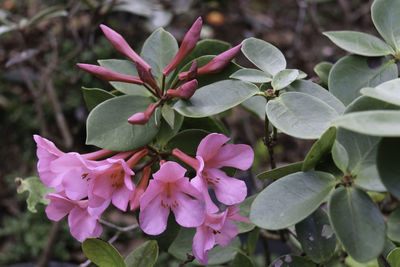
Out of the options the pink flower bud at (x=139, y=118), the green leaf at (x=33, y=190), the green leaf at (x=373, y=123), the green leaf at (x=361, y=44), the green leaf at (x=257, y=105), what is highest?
the green leaf at (x=373, y=123)

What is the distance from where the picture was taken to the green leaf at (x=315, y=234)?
81 cm

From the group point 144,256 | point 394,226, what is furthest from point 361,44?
point 144,256

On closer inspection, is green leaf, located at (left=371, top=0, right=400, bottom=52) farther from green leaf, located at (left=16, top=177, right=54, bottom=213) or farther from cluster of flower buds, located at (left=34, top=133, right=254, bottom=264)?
green leaf, located at (left=16, top=177, right=54, bottom=213)

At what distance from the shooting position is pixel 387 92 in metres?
0.61

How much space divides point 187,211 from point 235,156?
0.13m

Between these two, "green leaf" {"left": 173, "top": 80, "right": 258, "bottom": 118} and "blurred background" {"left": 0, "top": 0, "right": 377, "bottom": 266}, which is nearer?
"green leaf" {"left": 173, "top": 80, "right": 258, "bottom": 118}

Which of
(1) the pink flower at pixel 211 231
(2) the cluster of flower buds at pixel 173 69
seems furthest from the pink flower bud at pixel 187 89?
(1) the pink flower at pixel 211 231

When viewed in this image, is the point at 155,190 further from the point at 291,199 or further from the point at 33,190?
the point at 33,190

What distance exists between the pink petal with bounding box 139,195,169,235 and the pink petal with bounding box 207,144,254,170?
0.12 m

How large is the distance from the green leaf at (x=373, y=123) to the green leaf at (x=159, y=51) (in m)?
0.49

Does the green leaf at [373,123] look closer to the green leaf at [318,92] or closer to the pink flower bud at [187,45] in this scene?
the green leaf at [318,92]

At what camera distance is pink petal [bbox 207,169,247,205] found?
2.55ft

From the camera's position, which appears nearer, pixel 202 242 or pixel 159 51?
pixel 202 242

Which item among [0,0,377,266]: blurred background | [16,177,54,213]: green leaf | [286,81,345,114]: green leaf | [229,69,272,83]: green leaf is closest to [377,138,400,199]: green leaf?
[286,81,345,114]: green leaf
